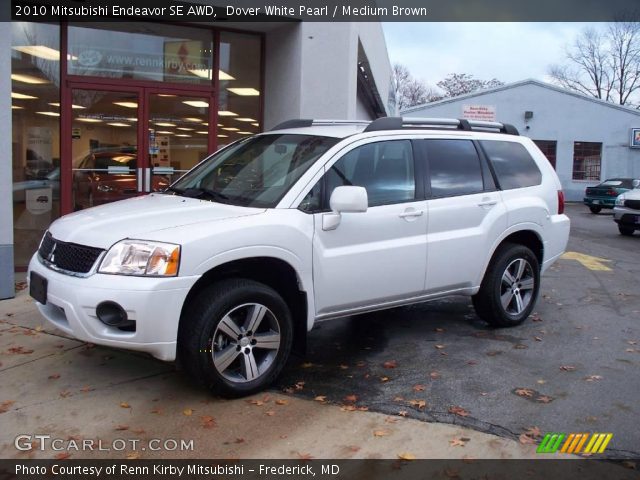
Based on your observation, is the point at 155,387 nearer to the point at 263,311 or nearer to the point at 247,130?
the point at 263,311

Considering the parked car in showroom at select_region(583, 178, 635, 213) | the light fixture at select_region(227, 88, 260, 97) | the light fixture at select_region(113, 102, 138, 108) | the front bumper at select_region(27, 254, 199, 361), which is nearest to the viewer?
the front bumper at select_region(27, 254, 199, 361)

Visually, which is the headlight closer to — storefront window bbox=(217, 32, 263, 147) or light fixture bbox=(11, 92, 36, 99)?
light fixture bbox=(11, 92, 36, 99)

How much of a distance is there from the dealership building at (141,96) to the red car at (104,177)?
0.01 m

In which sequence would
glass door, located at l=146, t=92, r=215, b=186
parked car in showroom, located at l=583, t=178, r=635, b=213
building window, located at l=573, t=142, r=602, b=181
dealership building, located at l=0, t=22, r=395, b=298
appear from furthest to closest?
1. building window, located at l=573, t=142, r=602, b=181
2. parked car in showroom, located at l=583, t=178, r=635, b=213
3. glass door, located at l=146, t=92, r=215, b=186
4. dealership building, located at l=0, t=22, r=395, b=298

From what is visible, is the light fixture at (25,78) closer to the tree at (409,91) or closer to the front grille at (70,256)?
the front grille at (70,256)

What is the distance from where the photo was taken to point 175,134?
30.6 ft

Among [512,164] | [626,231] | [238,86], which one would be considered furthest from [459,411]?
[626,231]

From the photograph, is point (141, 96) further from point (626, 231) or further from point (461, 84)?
point (461, 84)

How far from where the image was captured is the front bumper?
385 cm

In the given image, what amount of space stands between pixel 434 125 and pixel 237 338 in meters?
2.83

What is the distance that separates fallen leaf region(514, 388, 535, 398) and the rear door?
1180mm

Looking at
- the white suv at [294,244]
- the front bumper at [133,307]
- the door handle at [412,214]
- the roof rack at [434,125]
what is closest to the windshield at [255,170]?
the white suv at [294,244]

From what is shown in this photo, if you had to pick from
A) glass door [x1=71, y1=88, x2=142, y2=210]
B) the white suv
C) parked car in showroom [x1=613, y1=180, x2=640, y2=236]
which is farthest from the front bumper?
parked car in showroom [x1=613, y1=180, x2=640, y2=236]

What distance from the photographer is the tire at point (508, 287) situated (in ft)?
19.5
